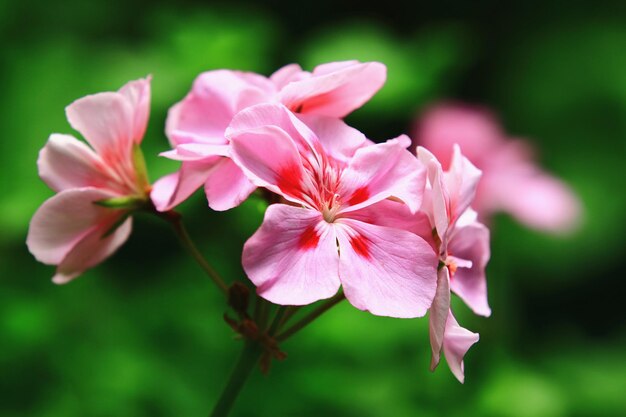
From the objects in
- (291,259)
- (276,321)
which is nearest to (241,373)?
(276,321)

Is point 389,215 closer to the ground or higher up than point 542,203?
higher up

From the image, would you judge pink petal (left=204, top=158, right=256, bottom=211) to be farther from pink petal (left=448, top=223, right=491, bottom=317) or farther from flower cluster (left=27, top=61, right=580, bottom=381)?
pink petal (left=448, top=223, right=491, bottom=317)

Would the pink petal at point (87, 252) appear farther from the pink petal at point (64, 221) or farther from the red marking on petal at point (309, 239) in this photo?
the red marking on petal at point (309, 239)

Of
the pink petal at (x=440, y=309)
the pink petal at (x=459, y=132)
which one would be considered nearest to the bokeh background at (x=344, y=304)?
the pink petal at (x=459, y=132)

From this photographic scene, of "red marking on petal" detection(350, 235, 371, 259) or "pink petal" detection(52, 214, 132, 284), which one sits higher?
"red marking on petal" detection(350, 235, 371, 259)

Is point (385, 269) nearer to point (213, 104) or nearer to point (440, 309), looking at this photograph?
point (440, 309)

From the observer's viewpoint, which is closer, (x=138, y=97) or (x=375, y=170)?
(x=375, y=170)

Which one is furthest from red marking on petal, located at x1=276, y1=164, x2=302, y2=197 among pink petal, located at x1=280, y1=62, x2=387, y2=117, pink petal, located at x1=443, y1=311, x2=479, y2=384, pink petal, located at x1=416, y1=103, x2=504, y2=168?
pink petal, located at x1=416, y1=103, x2=504, y2=168

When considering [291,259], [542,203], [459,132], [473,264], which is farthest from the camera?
[542,203]
